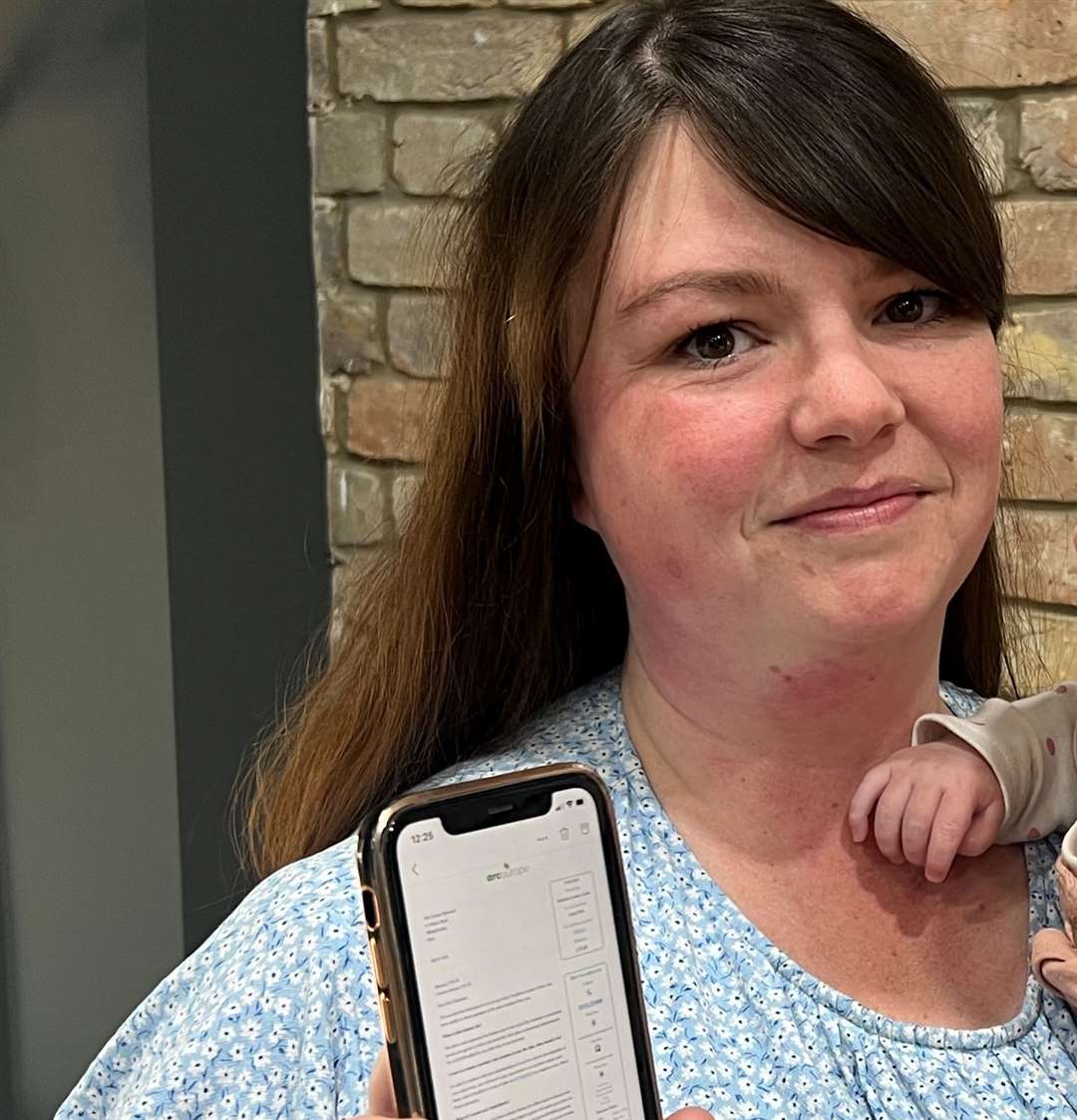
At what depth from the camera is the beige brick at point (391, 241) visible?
Result: 1.86 meters

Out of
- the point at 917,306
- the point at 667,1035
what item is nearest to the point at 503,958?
the point at 667,1035

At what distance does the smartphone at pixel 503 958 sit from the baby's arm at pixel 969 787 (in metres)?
0.29

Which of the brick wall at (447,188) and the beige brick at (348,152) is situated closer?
the brick wall at (447,188)

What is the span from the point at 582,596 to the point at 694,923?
27cm

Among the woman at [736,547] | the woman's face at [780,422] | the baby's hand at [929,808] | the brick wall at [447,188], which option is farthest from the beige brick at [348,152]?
the baby's hand at [929,808]

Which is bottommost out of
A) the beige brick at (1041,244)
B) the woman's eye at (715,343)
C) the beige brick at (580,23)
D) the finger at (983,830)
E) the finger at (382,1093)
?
the finger at (983,830)

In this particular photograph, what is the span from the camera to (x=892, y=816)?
0.93 m

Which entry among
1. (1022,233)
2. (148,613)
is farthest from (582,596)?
(148,613)

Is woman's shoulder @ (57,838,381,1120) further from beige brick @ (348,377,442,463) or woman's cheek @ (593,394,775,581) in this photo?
beige brick @ (348,377,442,463)

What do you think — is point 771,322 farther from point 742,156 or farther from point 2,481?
point 2,481

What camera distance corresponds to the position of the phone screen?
638 mm

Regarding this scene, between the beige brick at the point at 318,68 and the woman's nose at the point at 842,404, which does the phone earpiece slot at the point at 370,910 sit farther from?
the beige brick at the point at 318,68

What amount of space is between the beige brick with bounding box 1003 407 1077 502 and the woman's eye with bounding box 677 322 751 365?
730 millimetres

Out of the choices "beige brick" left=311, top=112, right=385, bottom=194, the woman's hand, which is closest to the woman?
the woman's hand
